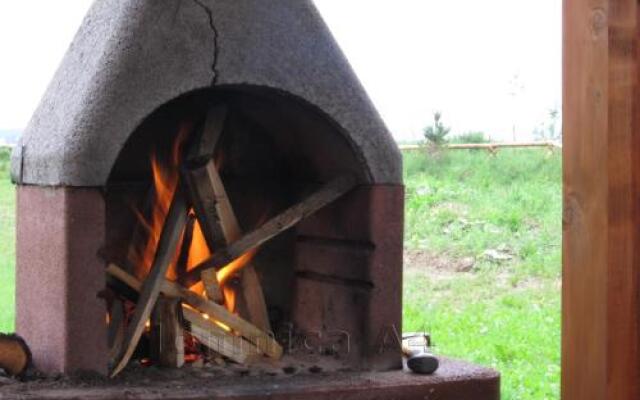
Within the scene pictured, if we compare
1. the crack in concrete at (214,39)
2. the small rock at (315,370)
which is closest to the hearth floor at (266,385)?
the small rock at (315,370)

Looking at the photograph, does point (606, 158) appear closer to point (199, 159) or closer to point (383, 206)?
point (383, 206)

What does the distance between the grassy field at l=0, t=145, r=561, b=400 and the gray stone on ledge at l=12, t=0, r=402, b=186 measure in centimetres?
174

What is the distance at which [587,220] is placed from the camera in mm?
2359

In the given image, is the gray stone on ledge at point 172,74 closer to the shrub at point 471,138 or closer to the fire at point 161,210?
the fire at point 161,210

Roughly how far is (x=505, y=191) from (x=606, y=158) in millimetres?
5988

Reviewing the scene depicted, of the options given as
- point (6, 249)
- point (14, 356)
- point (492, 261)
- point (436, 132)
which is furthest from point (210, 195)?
point (436, 132)

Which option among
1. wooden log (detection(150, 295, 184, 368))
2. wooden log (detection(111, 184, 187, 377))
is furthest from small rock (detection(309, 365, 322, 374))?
wooden log (detection(111, 184, 187, 377))

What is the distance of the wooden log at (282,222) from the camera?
3.51 meters

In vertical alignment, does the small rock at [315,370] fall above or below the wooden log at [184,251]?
below

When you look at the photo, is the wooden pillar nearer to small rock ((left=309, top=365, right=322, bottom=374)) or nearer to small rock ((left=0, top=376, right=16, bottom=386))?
small rock ((left=309, top=365, right=322, bottom=374))

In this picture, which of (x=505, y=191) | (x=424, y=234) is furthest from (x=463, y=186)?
(x=424, y=234)

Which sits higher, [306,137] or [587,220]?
[306,137]

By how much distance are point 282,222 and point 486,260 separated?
3.69 m

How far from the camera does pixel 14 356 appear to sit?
3285 mm
